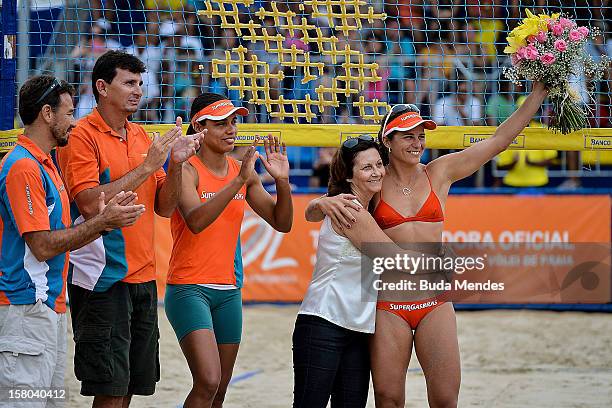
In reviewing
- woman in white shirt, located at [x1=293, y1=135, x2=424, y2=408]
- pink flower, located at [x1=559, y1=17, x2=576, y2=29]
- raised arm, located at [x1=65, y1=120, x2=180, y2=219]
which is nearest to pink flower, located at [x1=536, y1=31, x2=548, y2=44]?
pink flower, located at [x1=559, y1=17, x2=576, y2=29]

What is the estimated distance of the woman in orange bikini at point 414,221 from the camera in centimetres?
472

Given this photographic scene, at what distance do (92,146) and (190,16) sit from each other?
4034mm

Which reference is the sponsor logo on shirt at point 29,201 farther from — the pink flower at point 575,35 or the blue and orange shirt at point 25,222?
the pink flower at point 575,35

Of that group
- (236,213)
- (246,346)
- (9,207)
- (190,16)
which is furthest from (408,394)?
(9,207)

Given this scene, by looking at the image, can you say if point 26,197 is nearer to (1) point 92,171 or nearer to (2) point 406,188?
(1) point 92,171

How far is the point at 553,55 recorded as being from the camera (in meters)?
5.26

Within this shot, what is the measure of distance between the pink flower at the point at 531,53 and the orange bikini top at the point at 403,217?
95 cm

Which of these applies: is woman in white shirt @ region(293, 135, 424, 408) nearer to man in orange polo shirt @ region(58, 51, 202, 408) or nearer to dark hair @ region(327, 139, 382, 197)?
dark hair @ region(327, 139, 382, 197)

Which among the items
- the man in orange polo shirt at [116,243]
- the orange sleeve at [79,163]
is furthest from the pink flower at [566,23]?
the orange sleeve at [79,163]

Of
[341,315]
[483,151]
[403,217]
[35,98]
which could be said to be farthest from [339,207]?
[35,98]

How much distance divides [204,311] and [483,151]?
167 centimetres

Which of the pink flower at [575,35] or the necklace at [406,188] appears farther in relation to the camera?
the pink flower at [575,35]

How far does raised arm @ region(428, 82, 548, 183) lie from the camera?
201 inches

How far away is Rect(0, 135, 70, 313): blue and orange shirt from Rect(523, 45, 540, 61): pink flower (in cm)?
258
